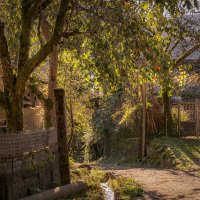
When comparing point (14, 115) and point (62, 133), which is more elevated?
point (14, 115)

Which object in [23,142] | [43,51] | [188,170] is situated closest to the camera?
[23,142]

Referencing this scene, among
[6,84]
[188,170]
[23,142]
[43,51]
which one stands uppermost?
[43,51]

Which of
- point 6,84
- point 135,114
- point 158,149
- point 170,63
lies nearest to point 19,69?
point 6,84

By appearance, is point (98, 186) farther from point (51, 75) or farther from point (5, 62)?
point (51, 75)

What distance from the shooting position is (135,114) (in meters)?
21.9

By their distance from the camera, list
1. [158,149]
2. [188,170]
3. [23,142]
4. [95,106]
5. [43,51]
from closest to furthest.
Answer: [23,142] → [43,51] → [188,170] → [158,149] → [95,106]

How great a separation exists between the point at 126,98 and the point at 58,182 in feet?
44.1

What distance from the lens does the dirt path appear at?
1070cm

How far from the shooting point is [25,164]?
378 inches

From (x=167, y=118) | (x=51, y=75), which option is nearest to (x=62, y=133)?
(x=51, y=75)

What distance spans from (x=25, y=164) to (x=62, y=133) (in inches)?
50.9

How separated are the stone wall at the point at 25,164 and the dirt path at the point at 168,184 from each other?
7.46ft

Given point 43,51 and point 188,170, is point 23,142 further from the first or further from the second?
point 188,170

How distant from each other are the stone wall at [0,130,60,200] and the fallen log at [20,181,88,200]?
403mm
